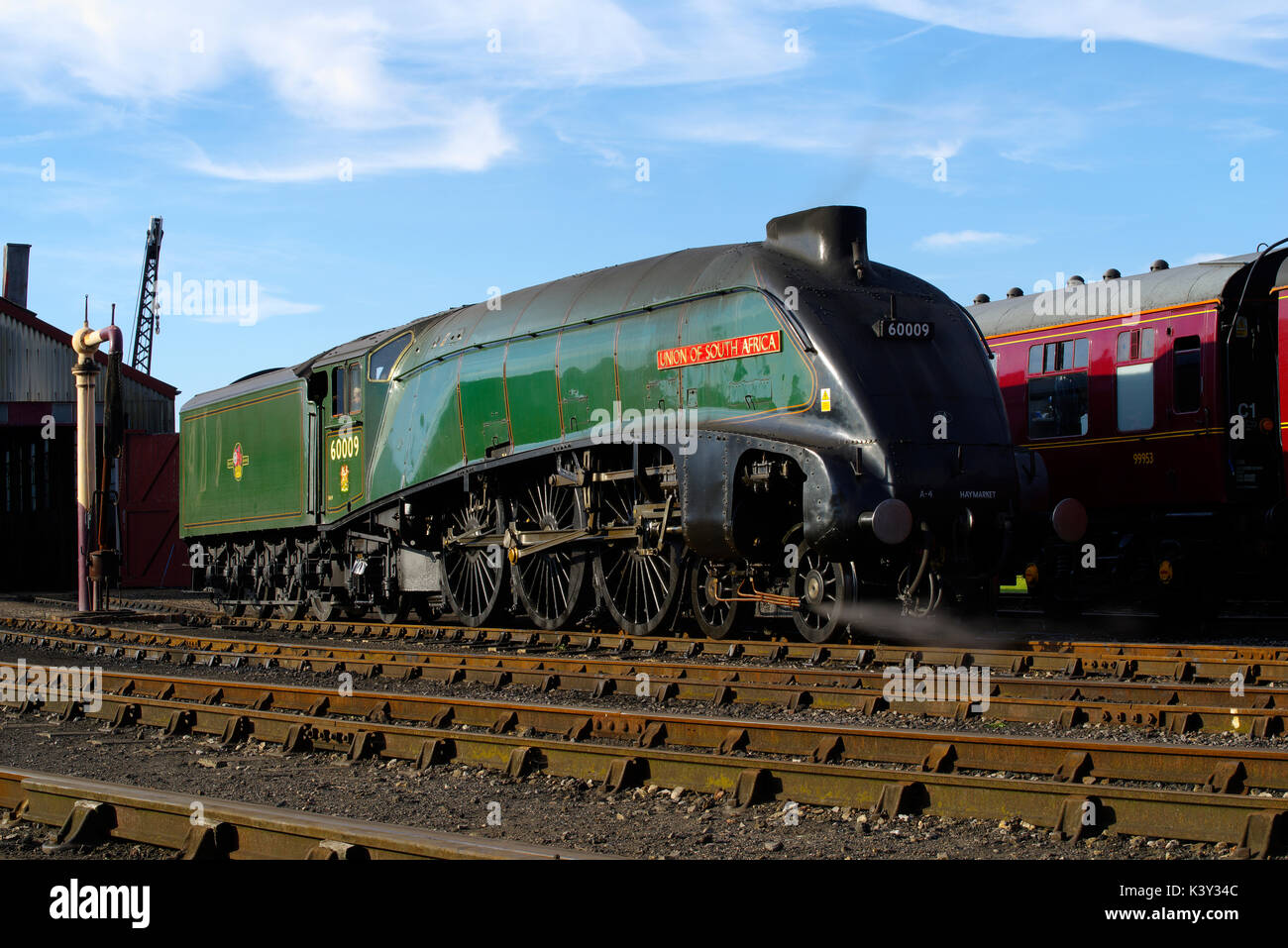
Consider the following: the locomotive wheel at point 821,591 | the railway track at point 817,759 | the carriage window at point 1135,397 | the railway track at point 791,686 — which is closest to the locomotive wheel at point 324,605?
the railway track at point 791,686

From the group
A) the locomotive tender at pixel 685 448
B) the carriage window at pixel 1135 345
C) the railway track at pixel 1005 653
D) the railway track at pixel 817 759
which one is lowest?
the railway track at pixel 817 759

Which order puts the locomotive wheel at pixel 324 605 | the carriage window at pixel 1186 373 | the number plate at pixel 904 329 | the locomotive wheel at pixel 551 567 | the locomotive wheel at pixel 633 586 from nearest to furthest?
the number plate at pixel 904 329 → the locomotive wheel at pixel 633 586 → the locomotive wheel at pixel 551 567 → the carriage window at pixel 1186 373 → the locomotive wheel at pixel 324 605

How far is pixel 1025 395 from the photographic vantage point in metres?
16.5

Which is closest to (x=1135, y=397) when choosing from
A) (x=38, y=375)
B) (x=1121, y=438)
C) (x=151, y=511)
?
(x=1121, y=438)

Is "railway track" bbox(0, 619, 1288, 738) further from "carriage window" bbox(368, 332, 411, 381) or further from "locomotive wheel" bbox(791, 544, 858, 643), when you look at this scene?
"carriage window" bbox(368, 332, 411, 381)

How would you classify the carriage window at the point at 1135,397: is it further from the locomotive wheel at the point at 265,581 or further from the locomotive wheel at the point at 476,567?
the locomotive wheel at the point at 265,581

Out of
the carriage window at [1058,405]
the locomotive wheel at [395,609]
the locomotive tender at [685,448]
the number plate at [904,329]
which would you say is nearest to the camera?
the locomotive tender at [685,448]

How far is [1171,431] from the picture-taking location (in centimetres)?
1465

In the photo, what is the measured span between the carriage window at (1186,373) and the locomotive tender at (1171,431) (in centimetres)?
2

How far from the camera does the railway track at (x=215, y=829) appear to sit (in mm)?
4480

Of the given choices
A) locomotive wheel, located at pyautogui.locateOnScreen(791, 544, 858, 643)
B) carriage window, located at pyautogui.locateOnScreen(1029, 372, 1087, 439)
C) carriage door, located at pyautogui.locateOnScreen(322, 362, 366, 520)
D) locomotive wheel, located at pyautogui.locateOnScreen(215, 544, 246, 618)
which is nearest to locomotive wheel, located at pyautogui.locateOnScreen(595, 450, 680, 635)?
locomotive wheel, located at pyautogui.locateOnScreen(791, 544, 858, 643)

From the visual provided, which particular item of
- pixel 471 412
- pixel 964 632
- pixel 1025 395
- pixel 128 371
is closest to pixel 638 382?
pixel 471 412

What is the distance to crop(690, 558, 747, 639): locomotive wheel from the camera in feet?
40.3
